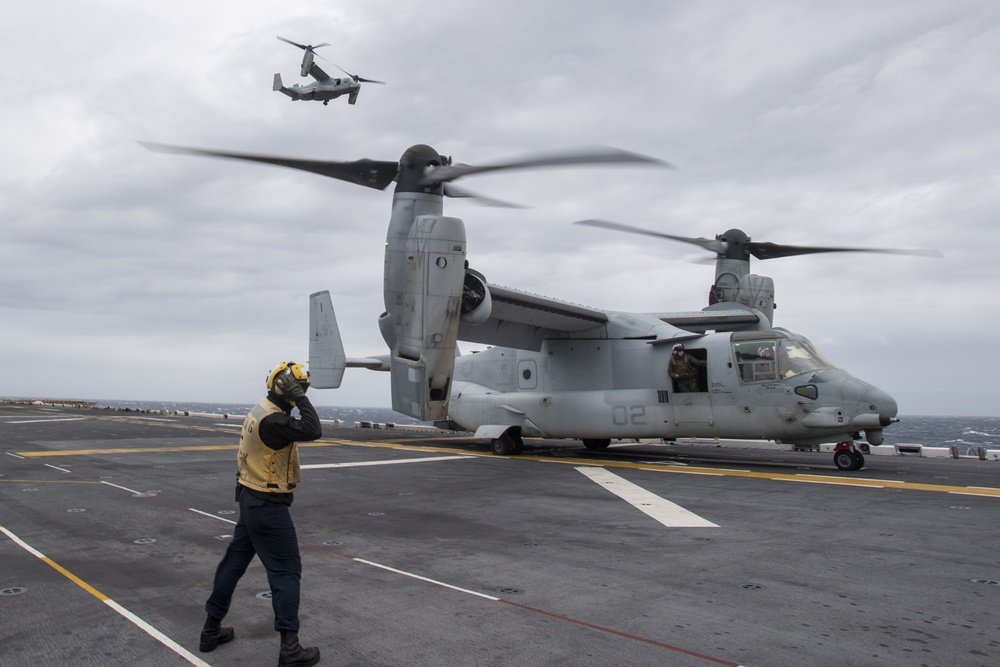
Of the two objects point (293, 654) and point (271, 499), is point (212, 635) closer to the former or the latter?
point (293, 654)

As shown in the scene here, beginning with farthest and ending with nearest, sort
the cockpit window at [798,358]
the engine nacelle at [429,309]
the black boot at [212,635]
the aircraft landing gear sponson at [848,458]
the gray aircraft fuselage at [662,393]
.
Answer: the cockpit window at [798,358]
the gray aircraft fuselage at [662,393]
the aircraft landing gear sponson at [848,458]
the engine nacelle at [429,309]
the black boot at [212,635]

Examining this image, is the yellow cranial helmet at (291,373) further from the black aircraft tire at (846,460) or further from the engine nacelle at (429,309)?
the black aircraft tire at (846,460)

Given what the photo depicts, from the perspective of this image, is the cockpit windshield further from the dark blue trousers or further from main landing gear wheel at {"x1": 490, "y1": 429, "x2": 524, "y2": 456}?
the dark blue trousers

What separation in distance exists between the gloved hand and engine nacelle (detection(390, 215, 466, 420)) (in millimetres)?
8419

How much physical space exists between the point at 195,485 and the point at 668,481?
8.18 m

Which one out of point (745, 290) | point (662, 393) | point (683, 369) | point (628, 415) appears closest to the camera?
point (683, 369)

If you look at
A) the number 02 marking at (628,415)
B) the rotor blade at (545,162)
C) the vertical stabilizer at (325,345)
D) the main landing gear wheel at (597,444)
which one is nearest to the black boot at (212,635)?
the rotor blade at (545,162)

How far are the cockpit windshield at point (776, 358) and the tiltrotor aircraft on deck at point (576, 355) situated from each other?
23 mm

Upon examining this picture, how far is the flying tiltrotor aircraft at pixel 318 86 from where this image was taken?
3053 centimetres

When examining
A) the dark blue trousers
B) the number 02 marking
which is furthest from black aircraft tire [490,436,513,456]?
the dark blue trousers

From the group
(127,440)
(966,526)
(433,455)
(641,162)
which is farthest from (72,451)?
(966,526)

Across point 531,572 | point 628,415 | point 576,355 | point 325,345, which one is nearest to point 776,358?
point 628,415

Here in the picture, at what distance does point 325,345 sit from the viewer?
21828 millimetres

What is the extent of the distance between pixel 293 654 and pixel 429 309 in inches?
368
